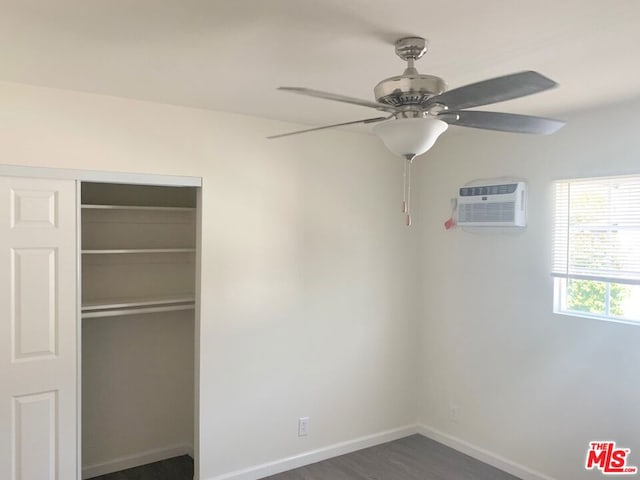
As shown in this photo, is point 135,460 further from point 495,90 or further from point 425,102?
point 495,90

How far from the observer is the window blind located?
3.02 meters

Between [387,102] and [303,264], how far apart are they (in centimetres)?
210

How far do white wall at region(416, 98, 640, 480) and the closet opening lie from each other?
6.68 feet

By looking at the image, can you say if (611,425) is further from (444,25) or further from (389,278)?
(444,25)

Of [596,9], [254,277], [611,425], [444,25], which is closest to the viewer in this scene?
[596,9]

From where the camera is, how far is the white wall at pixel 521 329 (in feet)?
10.2

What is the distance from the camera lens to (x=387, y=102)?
73.0 inches

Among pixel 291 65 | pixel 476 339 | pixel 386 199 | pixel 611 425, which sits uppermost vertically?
pixel 291 65

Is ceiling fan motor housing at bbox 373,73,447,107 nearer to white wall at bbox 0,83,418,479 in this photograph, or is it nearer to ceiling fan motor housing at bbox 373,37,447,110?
ceiling fan motor housing at bbox 373,37,447,110

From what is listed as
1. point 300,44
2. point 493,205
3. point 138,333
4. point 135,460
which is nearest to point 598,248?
point 493,205

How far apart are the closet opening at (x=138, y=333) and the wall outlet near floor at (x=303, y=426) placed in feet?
2.58

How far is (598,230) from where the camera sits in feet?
10.5

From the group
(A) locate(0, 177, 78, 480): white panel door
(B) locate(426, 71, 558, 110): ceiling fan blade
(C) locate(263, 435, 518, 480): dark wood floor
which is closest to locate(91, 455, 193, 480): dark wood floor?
(C) locate(263, 435, 518, 480): dark wood floor

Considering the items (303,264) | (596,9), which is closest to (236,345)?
(303,264)
